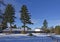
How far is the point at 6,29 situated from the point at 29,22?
2095 centimetres

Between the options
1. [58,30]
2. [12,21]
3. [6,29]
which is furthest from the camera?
[6,29]

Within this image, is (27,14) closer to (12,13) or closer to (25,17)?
(25,17)

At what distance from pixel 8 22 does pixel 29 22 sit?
8.16 meters

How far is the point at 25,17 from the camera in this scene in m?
67.5

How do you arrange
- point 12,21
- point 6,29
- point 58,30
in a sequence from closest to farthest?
point 58,30 < point 12,21 < point 6,29

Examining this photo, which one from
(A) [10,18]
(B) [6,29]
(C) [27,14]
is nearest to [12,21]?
(A) [10,18]

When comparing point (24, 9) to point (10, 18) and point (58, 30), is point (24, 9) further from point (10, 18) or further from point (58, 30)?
point (58, 30)

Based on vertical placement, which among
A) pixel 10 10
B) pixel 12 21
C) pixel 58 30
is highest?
pixel 10 10

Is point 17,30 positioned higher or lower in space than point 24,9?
lower

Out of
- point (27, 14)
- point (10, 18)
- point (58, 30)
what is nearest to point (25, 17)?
point (27, 14)

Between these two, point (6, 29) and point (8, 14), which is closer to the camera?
point (8, 14)

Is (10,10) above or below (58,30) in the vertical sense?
above

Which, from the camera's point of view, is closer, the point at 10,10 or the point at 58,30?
the point at 58,30

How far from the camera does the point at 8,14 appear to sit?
218 ft
